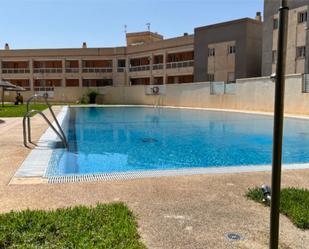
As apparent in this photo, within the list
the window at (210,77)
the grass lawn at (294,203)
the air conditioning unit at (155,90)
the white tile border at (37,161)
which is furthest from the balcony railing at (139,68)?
the grass lawn at (294,203)

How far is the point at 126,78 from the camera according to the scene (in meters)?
49.1

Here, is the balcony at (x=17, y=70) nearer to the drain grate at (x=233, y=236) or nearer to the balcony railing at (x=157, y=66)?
the balcony railing at (x=157, y=66)

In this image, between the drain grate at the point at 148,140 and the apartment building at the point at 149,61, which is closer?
the drain grate at the point at 148,140

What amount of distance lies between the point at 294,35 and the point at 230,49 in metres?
7.34

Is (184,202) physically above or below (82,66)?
below

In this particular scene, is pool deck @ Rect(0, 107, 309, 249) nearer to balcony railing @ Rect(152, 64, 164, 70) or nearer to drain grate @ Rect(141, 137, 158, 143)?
drain grate @ Rect(141, 137, 158, 143)

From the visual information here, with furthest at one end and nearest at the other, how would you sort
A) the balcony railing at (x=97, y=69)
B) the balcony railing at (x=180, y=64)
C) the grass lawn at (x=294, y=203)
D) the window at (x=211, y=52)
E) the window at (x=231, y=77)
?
the balcony railing at (x=97, y=69) < the balcony railing at (x=180, y=64) < the window at (x=211, y=52) < the window at (x=231, y=77) < the grass lawn at (x=294, y=203)

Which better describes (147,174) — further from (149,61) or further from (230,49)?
(149,61)

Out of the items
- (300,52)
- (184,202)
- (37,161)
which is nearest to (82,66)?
(300,52)

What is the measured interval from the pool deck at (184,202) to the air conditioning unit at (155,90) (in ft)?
98.6

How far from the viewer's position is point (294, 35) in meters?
28.2

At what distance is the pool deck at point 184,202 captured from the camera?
3477 mm

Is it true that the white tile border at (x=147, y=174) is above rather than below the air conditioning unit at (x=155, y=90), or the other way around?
below

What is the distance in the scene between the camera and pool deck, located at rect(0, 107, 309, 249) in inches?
137
